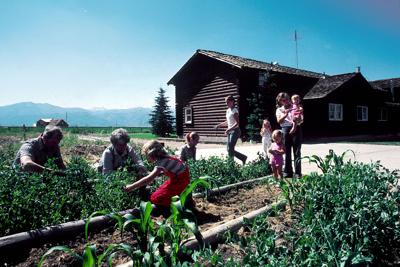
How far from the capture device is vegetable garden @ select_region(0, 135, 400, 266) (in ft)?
6.94

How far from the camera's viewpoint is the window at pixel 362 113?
2559cm

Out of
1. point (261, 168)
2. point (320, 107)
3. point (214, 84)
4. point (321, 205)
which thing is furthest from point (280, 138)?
point (320, 107)

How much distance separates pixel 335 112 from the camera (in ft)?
77.5

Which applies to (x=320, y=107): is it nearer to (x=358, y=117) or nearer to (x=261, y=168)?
(x=358, y=117)

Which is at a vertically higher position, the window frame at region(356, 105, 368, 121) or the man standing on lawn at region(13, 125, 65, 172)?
the window frame at region(356, 105, 368, 121)

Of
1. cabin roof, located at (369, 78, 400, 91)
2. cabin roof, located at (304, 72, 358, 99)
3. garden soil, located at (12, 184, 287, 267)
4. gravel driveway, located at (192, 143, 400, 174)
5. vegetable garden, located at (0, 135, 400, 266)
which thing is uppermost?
cabin roof, located at (369, 78, 400, 91)

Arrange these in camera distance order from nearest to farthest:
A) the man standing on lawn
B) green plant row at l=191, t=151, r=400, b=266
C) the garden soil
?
green plant row at l=191, t=151, r=400, b=266 → the garden soil → the man standing on lawn

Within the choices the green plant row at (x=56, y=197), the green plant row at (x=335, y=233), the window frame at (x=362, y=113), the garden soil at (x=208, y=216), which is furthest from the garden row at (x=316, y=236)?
the window frame at (x=362, y=113)

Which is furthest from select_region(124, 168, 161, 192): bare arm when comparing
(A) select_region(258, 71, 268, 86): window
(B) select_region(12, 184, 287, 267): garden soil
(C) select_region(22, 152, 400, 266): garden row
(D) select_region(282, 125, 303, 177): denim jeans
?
(A) select_region(258, 71, 268, 86): window

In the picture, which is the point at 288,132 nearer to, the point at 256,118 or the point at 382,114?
the point at 256,118

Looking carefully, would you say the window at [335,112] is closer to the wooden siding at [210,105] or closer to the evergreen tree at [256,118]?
the evergreen tree at [256,118]

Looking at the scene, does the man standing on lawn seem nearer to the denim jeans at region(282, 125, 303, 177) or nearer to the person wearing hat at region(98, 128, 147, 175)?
the person wearing hat at region(98, 128, 147, 175)

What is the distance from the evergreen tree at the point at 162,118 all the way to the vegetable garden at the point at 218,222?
27383 mm

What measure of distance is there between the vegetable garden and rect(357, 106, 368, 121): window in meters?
24.2
